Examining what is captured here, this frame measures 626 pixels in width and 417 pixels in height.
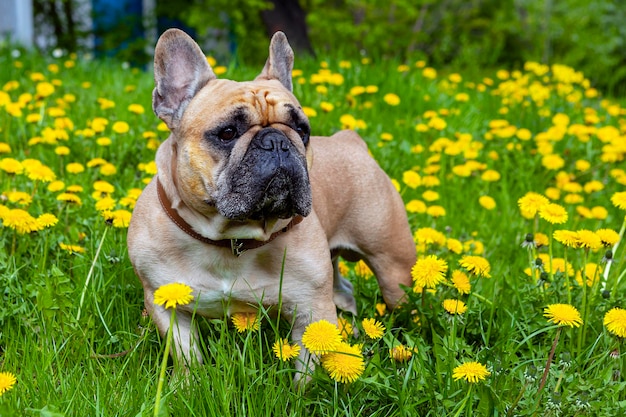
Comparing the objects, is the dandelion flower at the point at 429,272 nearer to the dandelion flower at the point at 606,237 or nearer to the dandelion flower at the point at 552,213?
the dandelion flower at the point at 552,213

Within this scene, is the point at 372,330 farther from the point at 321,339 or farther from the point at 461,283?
the point at 461,283

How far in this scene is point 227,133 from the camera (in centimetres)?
284

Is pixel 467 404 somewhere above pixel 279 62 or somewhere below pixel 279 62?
below

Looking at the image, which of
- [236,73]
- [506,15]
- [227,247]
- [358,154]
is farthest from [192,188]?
[506,15]

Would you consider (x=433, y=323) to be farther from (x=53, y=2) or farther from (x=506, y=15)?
(x=506, y=15)

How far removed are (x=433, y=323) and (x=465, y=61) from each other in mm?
9838

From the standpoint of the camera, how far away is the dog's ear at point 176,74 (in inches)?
121

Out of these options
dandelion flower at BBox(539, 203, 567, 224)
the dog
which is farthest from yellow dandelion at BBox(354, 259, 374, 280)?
dandelion flower at BBox(539, 203, 567, 224)

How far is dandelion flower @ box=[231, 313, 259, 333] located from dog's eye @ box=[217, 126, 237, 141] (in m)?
0.67

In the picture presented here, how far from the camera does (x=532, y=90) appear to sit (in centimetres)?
700

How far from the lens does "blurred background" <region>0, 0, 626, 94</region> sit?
10.8m

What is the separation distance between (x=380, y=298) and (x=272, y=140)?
135 centimetres

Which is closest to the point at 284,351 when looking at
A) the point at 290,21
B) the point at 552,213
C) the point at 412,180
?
the point at 552,213

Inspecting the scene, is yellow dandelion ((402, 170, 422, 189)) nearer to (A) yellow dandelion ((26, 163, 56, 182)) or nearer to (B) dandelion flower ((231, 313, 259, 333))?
(B) dandelion flower ((231, 313, 259, 333))
